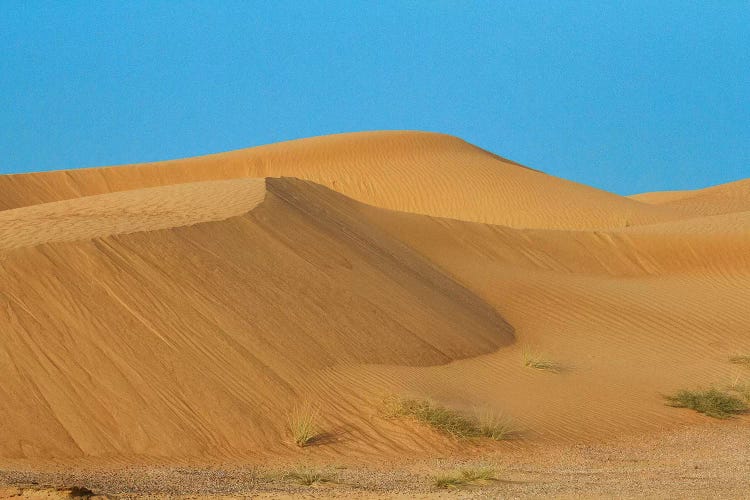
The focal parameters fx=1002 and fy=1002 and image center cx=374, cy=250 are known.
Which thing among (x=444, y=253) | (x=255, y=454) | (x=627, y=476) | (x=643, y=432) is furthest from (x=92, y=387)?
(x=444, y=253)

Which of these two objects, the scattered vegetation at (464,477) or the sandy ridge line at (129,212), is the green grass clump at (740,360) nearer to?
the sandy ridge line at (129,212)

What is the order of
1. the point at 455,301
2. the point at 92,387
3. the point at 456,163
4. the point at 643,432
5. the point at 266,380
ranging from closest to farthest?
the point at 92,387
the point at 266,380
the point at 643,432
the point at 455,301
the point at 456,163

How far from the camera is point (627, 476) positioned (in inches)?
376

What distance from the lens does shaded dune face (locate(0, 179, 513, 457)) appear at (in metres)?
10.1

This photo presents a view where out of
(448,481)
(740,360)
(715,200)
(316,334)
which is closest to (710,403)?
(740,360)

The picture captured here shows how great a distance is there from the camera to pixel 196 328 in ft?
39.6

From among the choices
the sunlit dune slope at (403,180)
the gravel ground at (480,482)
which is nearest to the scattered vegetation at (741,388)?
the gravel ground at (480,482)

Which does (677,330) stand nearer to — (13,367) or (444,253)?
(444,253)

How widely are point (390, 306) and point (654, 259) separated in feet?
37.9

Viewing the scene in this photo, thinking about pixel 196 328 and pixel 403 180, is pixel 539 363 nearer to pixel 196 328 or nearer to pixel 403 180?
pixel 196 328

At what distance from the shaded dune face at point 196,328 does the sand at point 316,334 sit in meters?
0.03

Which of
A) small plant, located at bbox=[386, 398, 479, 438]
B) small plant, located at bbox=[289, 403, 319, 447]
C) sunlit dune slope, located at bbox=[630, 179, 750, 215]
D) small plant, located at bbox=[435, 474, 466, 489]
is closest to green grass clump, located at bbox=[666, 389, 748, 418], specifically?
small plant, located at bbox=[386, 398, 479, 438]

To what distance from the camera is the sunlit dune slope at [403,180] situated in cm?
3888

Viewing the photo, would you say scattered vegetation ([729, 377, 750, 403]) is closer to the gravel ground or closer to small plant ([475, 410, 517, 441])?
the gravel ground
